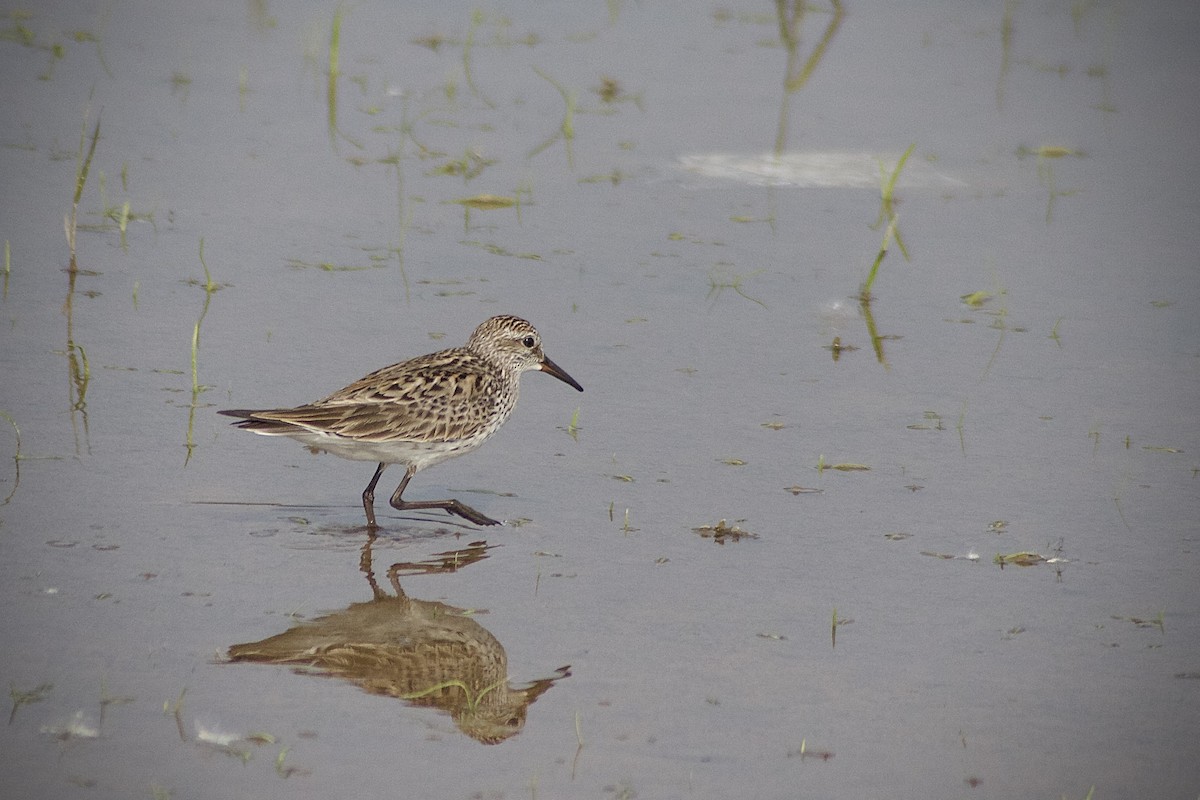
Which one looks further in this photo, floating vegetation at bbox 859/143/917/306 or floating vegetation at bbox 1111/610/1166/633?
floating vegetation at bbox 859/143/917/306

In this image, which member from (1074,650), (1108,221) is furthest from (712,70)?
(1074,650)

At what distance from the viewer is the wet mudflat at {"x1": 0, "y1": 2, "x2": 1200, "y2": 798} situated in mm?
5754

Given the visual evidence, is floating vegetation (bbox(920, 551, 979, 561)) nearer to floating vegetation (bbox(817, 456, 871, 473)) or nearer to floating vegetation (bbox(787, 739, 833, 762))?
floating vegetation (bbox(817, 456, 871, 473))

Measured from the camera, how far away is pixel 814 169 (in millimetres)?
13242

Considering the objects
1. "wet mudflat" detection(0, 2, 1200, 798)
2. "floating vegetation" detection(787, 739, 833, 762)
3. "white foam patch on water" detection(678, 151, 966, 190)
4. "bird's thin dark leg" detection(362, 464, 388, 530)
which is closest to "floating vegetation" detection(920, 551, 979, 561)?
"wet mudflat" detection(0, 2, 1200, 798)

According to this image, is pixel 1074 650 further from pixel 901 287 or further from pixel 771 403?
pixel 901 287

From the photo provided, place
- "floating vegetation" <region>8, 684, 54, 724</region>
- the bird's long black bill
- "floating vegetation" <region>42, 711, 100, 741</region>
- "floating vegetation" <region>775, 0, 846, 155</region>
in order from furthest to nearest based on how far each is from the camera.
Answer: "floating vegetation" <region>775, 0, 846, 155</region>, the bird's long black bill, "floating vegetation" <region>8, 684, 54, 724</region>, "floating vegetation" <region>42, 711, 100, 741</region>

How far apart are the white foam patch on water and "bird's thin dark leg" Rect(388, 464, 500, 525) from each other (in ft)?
19.3

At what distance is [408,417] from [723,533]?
1.59 m

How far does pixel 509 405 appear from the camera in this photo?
324 inches

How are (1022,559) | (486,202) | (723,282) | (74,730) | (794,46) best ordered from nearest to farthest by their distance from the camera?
1. (74,730)
2. (1022,559)
3. (723,282)
4. (486,202)
5. (794,46)

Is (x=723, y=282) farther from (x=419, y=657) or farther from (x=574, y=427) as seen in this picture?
(x=419, y=657)

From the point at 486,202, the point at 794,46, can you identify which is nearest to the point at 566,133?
the point at 486,202

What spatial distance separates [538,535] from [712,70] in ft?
30.6
